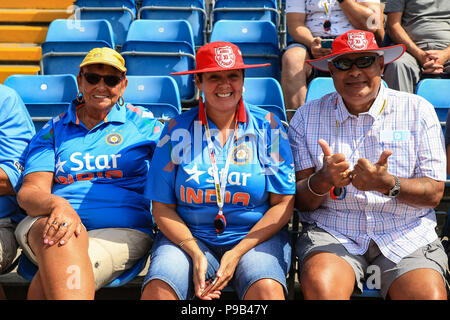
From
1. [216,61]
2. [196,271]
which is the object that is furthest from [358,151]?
[196,271]

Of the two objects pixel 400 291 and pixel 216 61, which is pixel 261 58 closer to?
pixel 216 61

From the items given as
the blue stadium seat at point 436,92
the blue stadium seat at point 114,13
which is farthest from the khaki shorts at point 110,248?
the blue stadium seat at point 114,13

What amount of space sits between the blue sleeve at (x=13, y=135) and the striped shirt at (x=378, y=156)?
1.50 meters

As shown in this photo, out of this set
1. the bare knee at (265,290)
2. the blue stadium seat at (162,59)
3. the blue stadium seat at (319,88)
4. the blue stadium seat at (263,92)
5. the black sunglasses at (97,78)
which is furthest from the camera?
the blue stadium seat at (162,59)

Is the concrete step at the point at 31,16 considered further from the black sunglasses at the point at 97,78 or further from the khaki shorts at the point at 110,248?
the khaki shorts at the point at 110,248

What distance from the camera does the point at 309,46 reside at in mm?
4105

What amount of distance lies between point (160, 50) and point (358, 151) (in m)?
2.52

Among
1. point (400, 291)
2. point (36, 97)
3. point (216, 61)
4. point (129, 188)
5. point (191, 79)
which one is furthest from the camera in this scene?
point (191, 79)

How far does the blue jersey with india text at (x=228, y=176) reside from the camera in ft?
7.67

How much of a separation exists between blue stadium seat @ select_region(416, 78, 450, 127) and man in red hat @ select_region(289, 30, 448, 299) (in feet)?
3.40

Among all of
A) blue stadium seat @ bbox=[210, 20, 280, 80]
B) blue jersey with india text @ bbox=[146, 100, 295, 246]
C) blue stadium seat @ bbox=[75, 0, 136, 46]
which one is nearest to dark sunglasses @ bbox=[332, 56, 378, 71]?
blue jersey with india text @ bbox=[146, 100, 295, 246]

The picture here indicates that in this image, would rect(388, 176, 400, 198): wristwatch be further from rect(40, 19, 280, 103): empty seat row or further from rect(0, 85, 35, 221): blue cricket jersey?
rect(40, 19, 280, 103): empty seat row

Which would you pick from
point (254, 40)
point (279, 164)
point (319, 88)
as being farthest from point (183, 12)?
point (279, 164)

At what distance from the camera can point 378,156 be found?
94.7 inches
